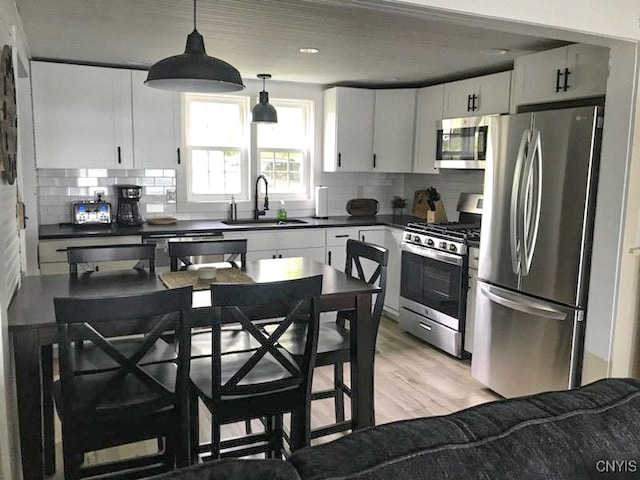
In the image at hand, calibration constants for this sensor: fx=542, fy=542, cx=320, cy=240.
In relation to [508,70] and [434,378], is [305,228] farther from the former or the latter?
[508,70]

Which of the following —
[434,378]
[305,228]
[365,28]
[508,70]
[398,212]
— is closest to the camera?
[365,28]

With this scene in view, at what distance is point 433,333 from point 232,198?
7.35 feet

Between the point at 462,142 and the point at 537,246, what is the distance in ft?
4.97

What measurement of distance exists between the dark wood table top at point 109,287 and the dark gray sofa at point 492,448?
4.40 feet

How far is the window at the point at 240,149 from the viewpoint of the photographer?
510cm

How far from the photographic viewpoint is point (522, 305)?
326 cm

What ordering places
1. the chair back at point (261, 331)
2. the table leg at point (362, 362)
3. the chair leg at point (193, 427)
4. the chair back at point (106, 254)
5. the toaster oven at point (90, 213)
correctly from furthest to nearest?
1. the toaster oven at point (90, 213)
2. the chair back at point (106, 254)
3. the table leg at point (362, 362)
4. the chair leg at point (193, 427)
5. the chair back at point (261, 331)

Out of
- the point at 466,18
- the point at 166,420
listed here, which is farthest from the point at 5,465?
the point at 466,18

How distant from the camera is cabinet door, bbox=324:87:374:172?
5.22 m

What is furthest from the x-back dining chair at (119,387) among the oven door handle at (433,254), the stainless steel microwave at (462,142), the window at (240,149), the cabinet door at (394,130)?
the cabinet door at (394,130)

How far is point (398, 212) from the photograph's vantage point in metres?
5.91

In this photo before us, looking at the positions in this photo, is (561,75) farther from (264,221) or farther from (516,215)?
(264,221)

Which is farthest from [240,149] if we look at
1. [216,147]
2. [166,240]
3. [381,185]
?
[381,185]

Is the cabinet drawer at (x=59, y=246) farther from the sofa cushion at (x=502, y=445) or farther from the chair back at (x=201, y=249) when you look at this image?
the sofa cushion at (x=502, y=445)
